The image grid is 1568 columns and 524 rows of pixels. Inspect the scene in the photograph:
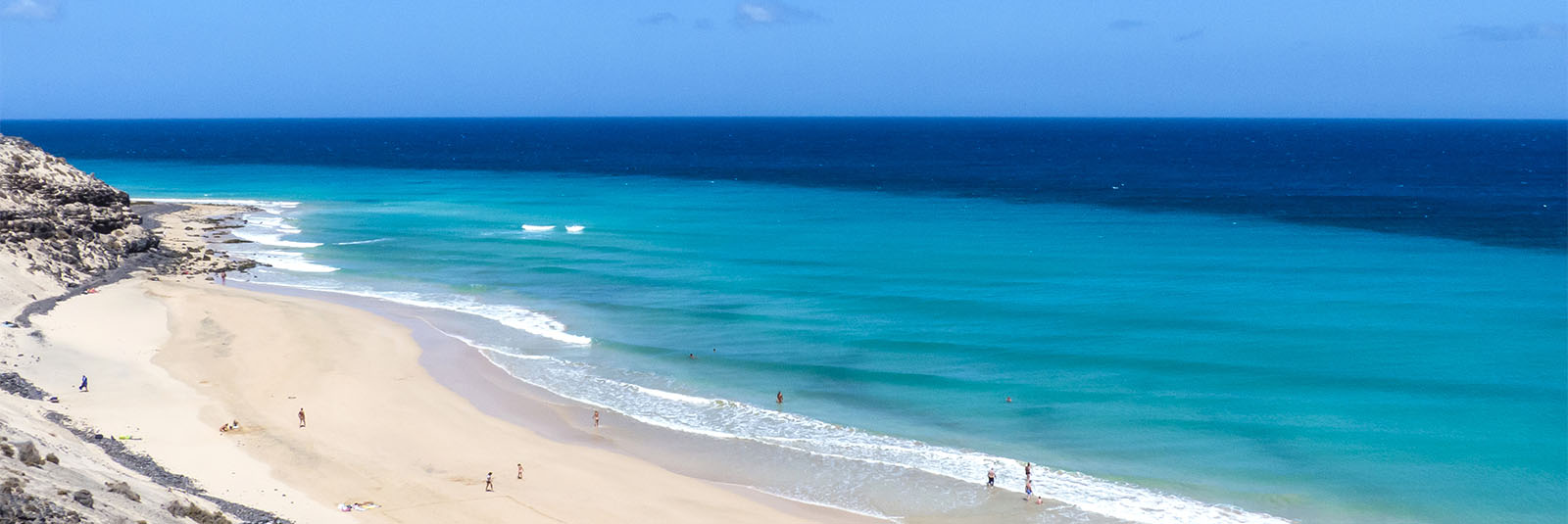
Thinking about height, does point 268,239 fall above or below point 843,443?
above

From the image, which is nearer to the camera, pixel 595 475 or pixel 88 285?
pixel 595 475

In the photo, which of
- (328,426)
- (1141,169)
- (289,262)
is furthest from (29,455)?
(1141,169)

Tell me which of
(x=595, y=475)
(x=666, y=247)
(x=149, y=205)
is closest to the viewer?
(x=595, y=475)

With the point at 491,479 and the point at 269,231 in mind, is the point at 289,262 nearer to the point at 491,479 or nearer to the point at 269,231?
the point at 269,231

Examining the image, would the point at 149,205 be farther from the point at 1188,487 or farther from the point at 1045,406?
the point at 1188,487

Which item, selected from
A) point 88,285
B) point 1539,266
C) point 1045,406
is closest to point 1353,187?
point 1539,266

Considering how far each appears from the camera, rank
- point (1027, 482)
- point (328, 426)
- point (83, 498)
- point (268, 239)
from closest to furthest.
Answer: point (83, 498) → point (1027, 482) → point (328, 426) → point (268, 239)
